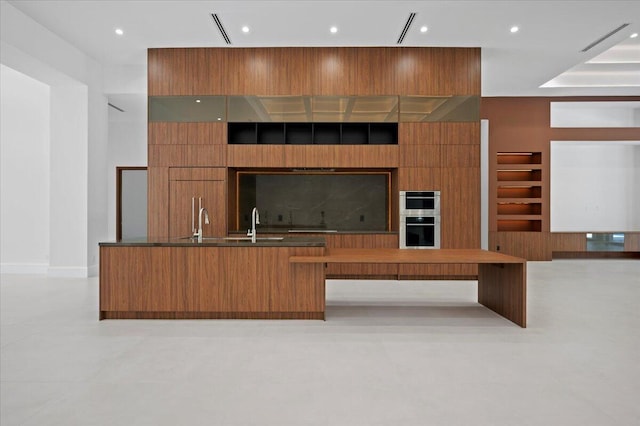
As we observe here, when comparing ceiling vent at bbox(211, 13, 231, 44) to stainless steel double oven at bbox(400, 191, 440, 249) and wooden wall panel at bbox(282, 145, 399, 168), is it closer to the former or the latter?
wooden wall panel at bbox(282, 145, 399, 168)

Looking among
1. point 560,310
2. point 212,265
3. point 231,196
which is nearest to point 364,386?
point 212,265

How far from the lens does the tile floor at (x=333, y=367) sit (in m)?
2.10

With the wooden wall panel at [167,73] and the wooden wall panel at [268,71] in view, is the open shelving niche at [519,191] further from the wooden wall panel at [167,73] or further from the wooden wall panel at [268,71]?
the wooden wall panel at [167,73]

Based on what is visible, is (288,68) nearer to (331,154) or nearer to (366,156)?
(331,154)

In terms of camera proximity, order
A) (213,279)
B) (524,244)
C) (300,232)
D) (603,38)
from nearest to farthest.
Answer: (213,279) < (603,38) < (300,232) < (524,244)

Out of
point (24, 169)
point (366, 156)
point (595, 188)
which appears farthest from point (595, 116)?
point (24, 169)

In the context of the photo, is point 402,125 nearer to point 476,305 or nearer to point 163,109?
point 476,305

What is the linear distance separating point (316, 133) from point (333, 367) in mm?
4729

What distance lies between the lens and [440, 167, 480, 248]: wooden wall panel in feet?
20.5

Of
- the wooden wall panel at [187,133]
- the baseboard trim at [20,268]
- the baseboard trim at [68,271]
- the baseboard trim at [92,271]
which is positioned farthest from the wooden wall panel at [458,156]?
the baseboard trim at [20,268]

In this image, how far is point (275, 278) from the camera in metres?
3.95

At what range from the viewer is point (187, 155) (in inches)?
245

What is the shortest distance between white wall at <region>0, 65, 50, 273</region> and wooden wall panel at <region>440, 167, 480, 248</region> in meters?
6.91

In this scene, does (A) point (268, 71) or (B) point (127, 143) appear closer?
(A) point (268, 71)
